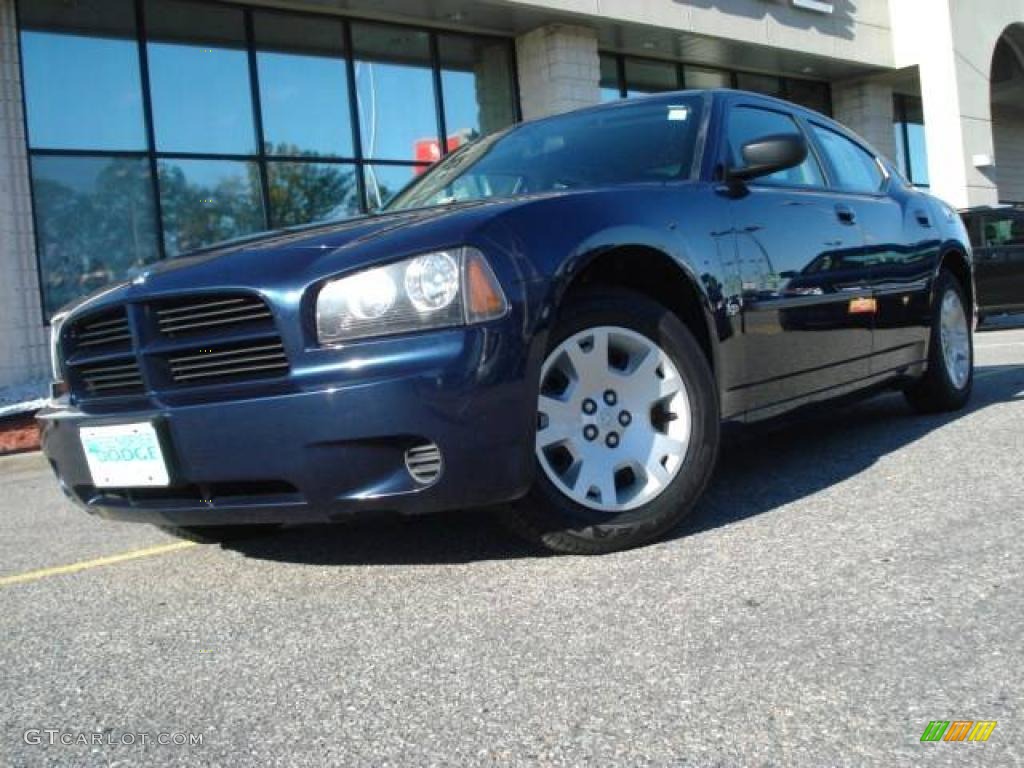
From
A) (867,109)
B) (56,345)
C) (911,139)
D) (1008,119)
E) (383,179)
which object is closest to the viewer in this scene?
(56,345)

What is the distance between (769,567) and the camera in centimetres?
270

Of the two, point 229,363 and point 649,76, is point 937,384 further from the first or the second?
point 649,76

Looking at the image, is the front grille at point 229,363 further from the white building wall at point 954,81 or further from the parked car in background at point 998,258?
the white building wall at point 954,81

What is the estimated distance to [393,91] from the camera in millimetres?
13516

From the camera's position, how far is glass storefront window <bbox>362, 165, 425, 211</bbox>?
516 inches

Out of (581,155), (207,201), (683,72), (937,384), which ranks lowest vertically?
(937,384)

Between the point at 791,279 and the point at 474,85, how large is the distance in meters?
11.5

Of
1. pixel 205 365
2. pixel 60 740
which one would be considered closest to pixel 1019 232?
pixel 205 365

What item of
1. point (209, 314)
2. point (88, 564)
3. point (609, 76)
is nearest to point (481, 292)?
point (209, 314)

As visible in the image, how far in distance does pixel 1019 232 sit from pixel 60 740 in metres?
12.1

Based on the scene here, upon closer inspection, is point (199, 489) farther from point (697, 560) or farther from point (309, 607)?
point (697, 560)

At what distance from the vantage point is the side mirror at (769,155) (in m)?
3.51

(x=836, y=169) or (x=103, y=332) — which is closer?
(x=103, y=332)

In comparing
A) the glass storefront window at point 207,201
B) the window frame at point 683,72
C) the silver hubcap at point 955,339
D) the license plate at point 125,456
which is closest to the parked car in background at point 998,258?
the window frame at point 683,72
